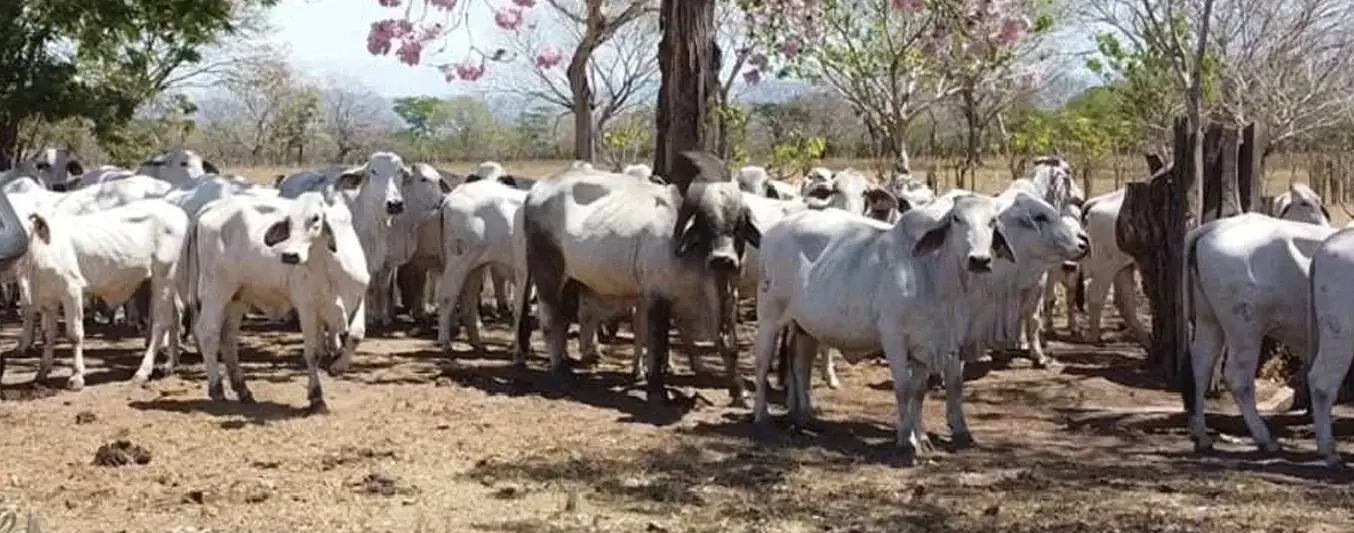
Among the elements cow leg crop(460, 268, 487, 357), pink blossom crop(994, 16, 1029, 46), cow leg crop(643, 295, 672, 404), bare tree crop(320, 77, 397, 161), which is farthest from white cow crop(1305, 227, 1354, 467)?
bare tree crop(320, 77, 397, 161)

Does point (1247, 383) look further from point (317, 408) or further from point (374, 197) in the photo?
point (374, 197)

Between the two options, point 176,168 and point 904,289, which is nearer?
point 904,289

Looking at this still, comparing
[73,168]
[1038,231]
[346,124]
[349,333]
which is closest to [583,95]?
[73,168]

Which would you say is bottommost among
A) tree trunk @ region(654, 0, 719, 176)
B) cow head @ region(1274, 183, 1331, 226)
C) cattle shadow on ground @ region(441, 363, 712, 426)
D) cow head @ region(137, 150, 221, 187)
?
cattle shadow on ground @ region(441, 363, 712, 426)

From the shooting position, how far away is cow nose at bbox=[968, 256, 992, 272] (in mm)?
9047

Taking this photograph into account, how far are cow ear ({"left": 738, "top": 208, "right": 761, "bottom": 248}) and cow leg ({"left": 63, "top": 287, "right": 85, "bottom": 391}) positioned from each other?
4.60 m

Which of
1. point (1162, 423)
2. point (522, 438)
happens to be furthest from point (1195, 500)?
point (522, 438)

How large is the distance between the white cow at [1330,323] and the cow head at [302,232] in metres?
5.74

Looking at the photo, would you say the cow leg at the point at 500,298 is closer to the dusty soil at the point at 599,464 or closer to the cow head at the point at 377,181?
the cow head at the point at 377,181

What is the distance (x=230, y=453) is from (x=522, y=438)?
66.9 inches

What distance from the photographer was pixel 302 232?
406 inches

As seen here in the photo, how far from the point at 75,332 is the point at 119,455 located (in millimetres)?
3125

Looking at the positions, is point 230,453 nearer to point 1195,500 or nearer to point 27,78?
point 1195,500

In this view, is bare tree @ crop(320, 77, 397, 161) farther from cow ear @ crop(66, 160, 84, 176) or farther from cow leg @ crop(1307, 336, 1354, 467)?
cow leg @ crop(1307, 336, 1354, 467)
